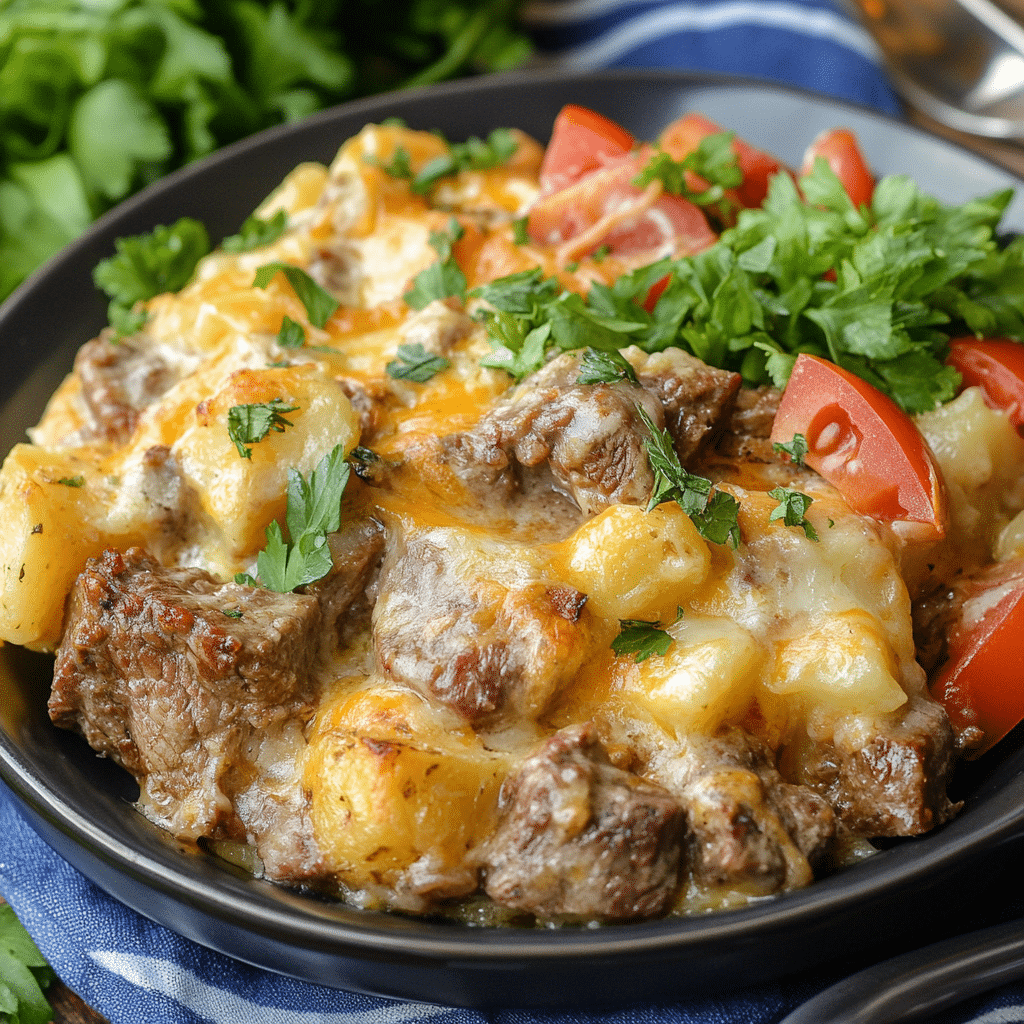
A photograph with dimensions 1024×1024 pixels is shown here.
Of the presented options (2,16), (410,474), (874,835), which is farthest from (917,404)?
(2,16)

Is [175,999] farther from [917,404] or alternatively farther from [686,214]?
[686,214]

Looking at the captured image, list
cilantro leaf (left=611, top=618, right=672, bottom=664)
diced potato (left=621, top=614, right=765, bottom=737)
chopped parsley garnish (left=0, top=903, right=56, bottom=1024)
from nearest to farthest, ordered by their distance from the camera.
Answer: diced potato (left=621, top=614, right=765, bottom=737) → cilantro leaf (left=611, top=618, right=672, bottom=664) → chopped parsley garnish (left=0, top=903, right=56, bottom=1024)

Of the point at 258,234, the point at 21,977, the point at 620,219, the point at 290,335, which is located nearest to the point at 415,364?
the point at 290,335

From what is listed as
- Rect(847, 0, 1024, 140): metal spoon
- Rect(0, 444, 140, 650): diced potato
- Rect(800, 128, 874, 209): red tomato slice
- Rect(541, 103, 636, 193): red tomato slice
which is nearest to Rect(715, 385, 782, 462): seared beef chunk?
Rect(800, 128, 874, 209): red tomato slice

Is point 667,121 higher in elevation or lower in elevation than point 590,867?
higher

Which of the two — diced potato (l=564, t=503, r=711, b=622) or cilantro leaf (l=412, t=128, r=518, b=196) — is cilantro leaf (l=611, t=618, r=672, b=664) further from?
cilantro leaf (l=412, t=128, r=518, b=196)
